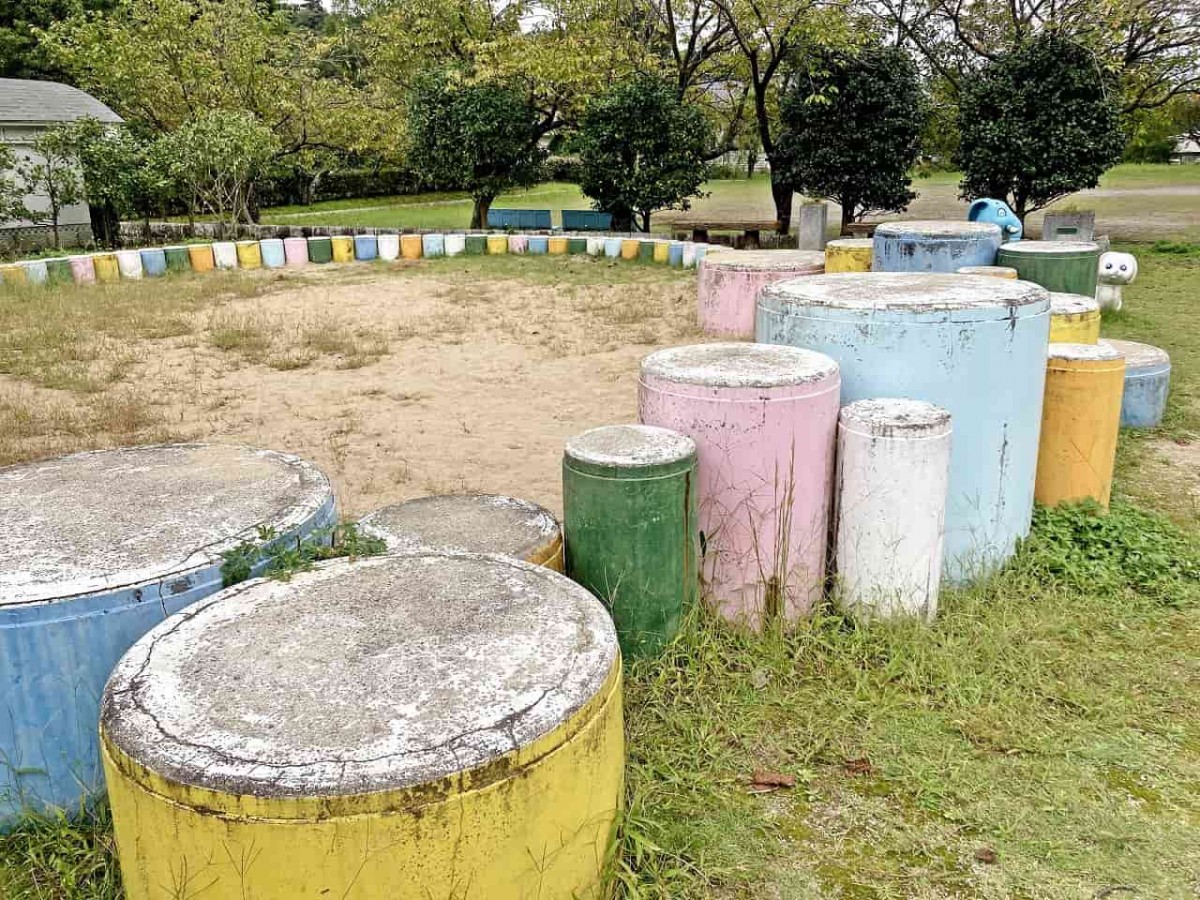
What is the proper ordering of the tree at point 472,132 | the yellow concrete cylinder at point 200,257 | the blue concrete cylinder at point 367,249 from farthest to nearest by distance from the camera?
1. the tree at point 472,132
2. the blue concrete cylinder at point 367,249
3. the yellow concrete cylinder at point 200,257

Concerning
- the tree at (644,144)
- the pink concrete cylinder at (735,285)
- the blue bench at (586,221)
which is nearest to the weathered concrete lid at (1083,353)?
the pink concrete cylinder at (735,285)

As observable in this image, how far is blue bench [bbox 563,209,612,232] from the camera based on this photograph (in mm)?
16203

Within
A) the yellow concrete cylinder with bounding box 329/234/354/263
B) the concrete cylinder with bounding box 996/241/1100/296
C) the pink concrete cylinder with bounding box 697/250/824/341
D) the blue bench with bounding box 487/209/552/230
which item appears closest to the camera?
the concrete cylinder with bounding box 996/241/1100/296

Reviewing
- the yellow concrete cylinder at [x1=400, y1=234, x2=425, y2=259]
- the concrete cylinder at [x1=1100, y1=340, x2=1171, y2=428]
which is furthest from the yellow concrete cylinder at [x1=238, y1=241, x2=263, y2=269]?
the concrete cylinder at [x1=1100, y1=340, x2=1171, y2=428]

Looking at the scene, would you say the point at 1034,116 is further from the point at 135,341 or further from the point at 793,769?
the point at 793,769

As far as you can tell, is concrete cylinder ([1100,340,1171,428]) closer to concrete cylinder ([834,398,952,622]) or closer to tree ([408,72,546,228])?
concrete cylinder ([834,398,952,622])

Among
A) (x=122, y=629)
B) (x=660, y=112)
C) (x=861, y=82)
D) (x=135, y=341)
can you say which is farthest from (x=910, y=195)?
(x=122, y=629)

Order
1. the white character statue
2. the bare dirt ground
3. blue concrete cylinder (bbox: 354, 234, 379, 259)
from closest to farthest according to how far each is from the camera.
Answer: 1. the bare dirt ground
2. the white character statue
3. blue concrete cylinder (bbox: 354, 234, 379, 259)

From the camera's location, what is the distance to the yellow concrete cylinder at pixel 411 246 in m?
14.3

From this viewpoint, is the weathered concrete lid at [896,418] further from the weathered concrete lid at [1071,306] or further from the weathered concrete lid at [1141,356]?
the weathered concrete lid at [1141,356]

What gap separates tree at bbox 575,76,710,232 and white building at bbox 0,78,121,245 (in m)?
8.87

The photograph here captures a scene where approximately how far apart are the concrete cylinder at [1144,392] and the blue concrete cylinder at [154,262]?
11.5 metres

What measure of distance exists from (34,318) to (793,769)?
9.34m

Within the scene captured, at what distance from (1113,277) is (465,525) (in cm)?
794
